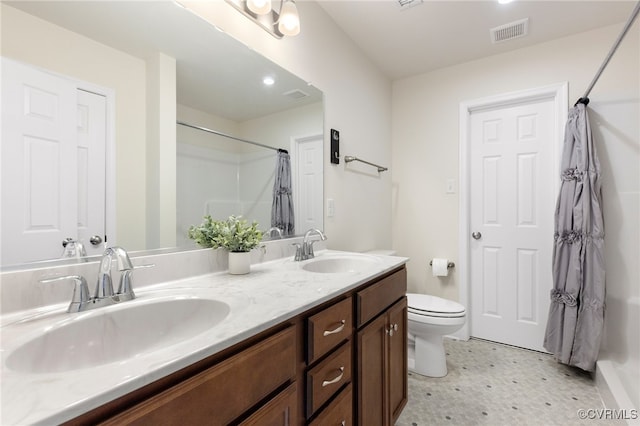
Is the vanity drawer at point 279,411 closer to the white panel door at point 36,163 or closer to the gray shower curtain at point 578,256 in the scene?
the white panel door at point 36,163

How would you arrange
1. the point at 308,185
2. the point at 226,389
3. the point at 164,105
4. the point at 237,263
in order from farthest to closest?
the point at 308,185 < the point at 237,263 < the point at 164,105 < the point at 226,389

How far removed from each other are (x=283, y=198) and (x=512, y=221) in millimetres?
1940

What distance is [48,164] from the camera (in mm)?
756

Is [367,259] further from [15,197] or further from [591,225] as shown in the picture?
[591,225]

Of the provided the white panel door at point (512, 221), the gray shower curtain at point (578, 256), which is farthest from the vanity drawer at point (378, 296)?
the white panel door at point (512, 221)

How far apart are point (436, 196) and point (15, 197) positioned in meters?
2.65

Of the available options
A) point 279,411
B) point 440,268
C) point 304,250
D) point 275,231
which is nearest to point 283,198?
point 275,231

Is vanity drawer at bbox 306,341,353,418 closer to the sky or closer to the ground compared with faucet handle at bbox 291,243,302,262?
closer to the ground

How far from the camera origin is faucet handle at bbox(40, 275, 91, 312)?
72cm

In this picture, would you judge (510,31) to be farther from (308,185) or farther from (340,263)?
(340,263)

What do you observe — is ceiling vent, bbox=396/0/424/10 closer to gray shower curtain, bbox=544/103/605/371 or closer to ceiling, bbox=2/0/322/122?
ceiling, bbox=2/0/322/122

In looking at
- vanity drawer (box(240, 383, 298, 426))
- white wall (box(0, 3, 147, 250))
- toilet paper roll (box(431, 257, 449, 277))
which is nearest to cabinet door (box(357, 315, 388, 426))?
vanity drawer (box(240, 383, 298, 426))

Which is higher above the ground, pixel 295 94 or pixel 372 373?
pixel 295 94

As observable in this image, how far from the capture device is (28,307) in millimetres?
712
